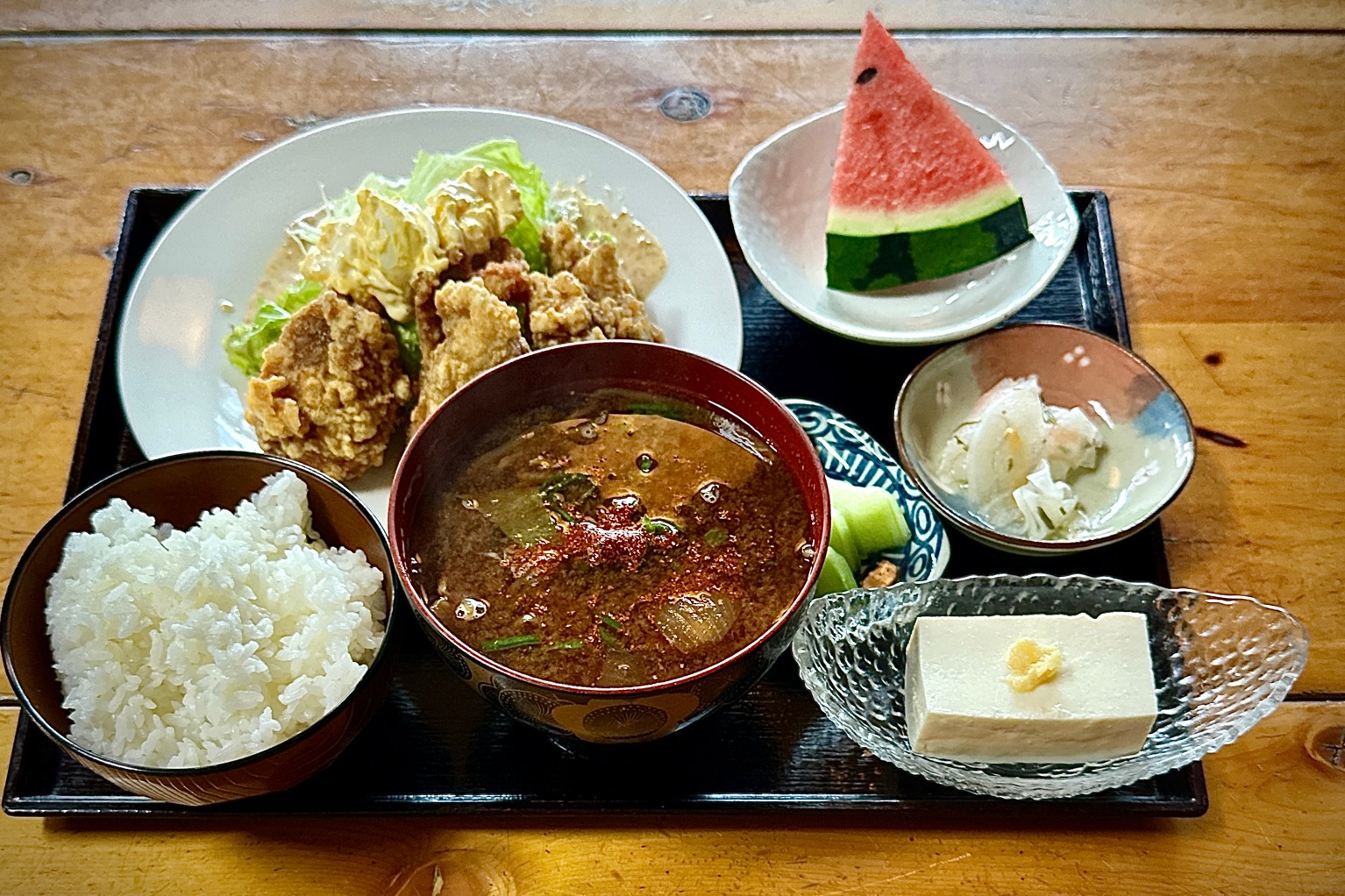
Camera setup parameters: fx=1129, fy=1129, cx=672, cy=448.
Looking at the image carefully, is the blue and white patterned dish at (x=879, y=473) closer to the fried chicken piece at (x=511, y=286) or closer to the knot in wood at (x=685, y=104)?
the fried chicken piece at (x=511, y=286)

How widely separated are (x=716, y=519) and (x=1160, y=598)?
2.37 ft

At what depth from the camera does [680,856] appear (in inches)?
63.0

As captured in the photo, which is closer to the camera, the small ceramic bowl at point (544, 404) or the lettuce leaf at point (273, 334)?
the small ceramic bowl at point (544, 404)

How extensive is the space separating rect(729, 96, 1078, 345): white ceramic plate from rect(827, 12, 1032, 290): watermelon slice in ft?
0.12

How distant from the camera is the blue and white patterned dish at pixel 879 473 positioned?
1.82m

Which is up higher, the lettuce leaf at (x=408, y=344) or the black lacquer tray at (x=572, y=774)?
the lettuce leaf at (x=408, y=344)

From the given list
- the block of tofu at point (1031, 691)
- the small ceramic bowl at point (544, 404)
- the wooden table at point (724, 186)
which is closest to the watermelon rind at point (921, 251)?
the wooden table at point (724, 186)

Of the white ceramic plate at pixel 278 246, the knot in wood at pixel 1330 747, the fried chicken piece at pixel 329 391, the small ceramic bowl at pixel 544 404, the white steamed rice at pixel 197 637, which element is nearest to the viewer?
the small ceramic bowl at pixel 544 404

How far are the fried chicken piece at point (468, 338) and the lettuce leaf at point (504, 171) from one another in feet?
0.99

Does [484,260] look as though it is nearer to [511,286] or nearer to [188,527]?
[511,286]

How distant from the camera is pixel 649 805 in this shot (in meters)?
1.60

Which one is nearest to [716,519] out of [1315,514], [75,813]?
[75,813]

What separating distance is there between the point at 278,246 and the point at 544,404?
0.80 meters

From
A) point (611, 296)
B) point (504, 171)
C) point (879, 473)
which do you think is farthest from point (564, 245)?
point (879, 473)
